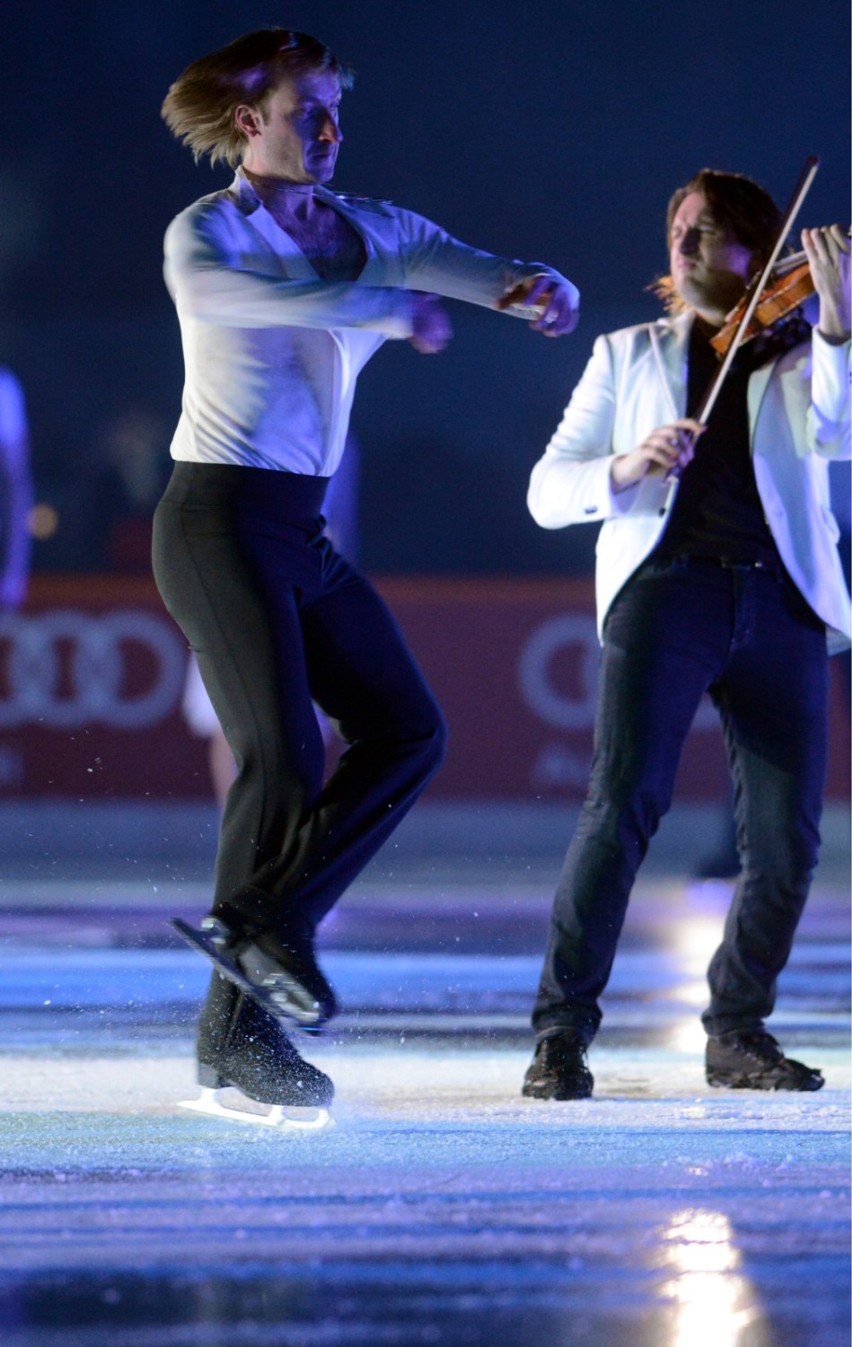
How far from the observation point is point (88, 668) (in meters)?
9.05

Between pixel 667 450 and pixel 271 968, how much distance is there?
108 centimetres

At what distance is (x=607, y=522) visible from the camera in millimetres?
3531

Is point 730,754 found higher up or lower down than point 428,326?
lower down

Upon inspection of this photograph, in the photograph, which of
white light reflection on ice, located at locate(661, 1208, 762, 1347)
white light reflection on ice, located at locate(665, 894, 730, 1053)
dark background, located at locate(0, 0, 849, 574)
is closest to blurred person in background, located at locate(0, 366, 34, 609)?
dark background, located at locate(0, 0, 849, 574)

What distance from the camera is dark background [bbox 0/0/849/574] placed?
34.9ft

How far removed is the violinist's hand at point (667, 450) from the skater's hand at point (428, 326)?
574 millimetres

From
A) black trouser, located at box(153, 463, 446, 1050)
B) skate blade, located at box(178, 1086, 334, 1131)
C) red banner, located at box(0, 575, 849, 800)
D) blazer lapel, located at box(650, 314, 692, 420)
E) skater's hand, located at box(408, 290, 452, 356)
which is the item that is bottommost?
red banner, located at box(0, 575, 849, 800)

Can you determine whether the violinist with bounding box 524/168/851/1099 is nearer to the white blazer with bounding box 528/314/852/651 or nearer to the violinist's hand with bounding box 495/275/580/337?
the white blazer with bounding box 528/314/852/651

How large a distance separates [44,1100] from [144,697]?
590 cm

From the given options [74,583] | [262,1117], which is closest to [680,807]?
[74,583]

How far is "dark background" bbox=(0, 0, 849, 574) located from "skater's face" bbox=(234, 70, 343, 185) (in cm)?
688

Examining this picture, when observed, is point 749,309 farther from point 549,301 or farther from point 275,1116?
point 275,1116

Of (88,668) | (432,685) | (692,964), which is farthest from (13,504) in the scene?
(692,964)

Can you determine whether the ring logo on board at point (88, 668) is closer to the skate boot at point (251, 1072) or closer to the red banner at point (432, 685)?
the red banner at point (432, 685)
